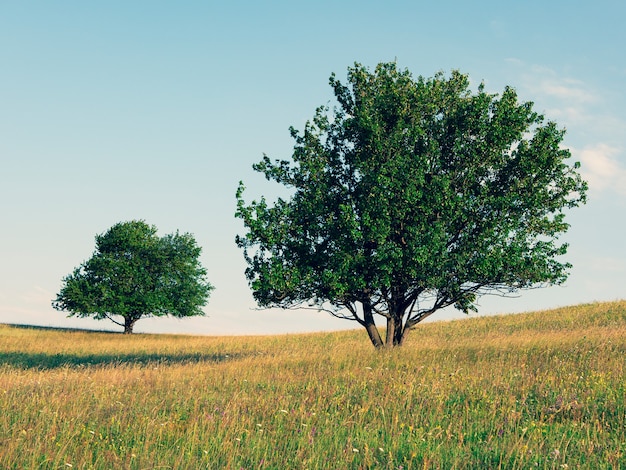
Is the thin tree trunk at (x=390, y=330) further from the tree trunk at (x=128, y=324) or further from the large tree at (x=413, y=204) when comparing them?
the tree trunk at (x=128, y=324)

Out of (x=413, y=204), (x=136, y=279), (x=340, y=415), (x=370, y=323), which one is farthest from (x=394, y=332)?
(x=136, y=279)

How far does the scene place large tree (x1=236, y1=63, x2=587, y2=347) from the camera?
19453 mm

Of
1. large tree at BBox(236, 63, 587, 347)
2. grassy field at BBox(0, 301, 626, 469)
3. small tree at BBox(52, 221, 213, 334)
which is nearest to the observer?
grassy field at BBox(0, 301, 626, 469)

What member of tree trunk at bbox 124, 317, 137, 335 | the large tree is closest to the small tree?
tree trunk at bbox 124, 317, 137, 335

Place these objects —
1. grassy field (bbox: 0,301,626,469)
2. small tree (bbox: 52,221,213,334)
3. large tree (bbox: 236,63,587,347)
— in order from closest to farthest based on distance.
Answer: grassy field (bbox: 0,301,626,469), large tree (bbox: 236,63,587,347), small tree (bbox: 52,221,213,334)

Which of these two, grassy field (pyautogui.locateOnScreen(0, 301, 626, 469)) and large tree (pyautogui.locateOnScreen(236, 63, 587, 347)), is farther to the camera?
large tree (pyautogui.locateOnScreen(236, 63, 587, 347))

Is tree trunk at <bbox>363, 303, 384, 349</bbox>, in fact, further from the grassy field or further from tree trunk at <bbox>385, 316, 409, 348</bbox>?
the grassy field

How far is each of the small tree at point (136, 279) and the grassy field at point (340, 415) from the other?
34.6 meters

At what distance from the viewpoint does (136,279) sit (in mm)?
51875

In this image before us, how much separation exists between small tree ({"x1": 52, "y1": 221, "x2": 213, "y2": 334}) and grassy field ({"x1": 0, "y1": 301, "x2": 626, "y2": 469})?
113 feet

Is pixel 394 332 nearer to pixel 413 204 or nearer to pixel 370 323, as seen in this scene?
pixel 370 323

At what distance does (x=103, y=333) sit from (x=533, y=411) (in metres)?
49.4

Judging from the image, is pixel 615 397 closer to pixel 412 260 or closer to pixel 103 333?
pixel 412 260

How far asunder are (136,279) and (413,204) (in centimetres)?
3831
